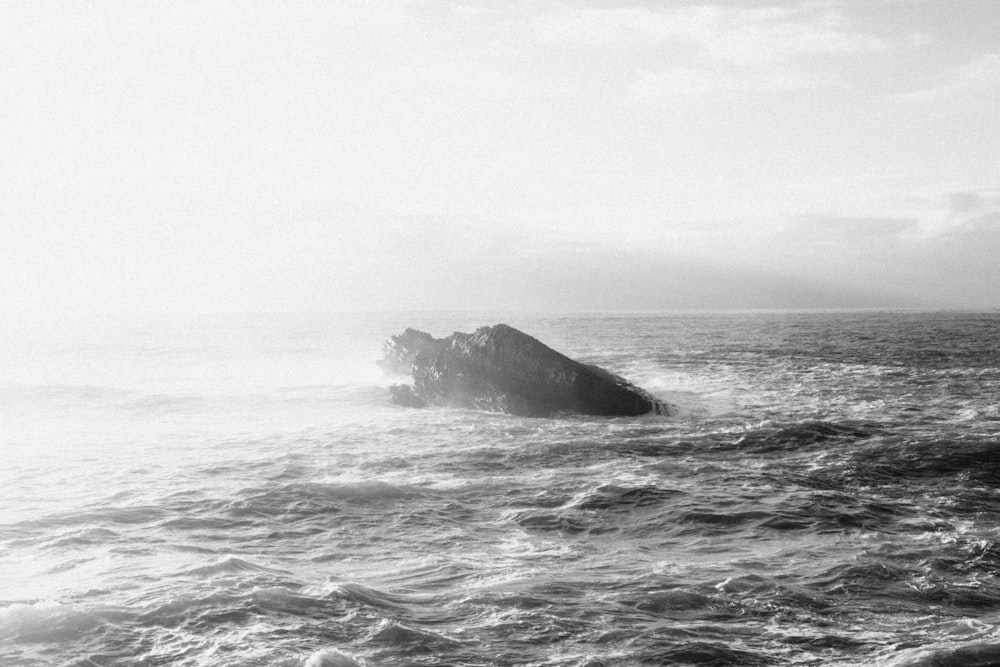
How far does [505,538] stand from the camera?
14492 millimetres

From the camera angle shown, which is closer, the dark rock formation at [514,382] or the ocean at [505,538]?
the ocean at [505,538]

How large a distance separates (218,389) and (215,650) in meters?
35.1

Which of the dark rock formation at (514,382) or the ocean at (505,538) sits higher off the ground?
the dark rock formation at (514,382)

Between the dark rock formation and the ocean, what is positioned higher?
the dark rock formation

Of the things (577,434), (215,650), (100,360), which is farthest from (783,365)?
(100,360)

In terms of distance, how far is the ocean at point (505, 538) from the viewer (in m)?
9.84

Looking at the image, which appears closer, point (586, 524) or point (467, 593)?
point (467, 593)

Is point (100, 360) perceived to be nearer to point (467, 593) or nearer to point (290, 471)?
point (290, 471)

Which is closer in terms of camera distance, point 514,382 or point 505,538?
point 505,538

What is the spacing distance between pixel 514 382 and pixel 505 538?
17.2 meters

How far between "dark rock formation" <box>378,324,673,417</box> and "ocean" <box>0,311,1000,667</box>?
1.68m

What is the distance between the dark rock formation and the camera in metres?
30.5

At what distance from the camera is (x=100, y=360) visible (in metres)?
69.2

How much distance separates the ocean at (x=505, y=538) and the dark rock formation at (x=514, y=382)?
5.50 feet
